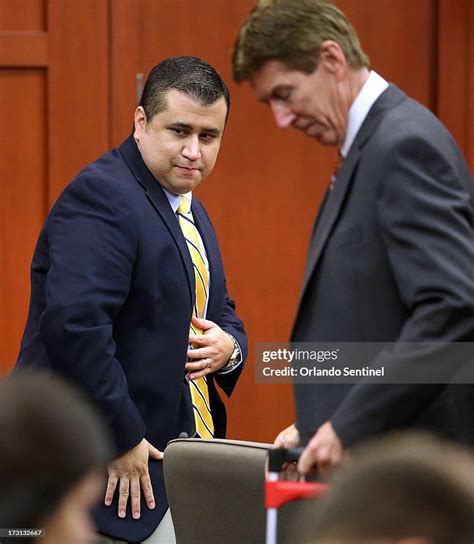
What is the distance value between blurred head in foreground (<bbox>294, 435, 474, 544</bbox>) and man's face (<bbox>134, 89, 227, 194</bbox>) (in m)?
1.96

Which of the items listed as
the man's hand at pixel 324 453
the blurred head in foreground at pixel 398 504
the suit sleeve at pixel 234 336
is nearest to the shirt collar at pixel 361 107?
the man's hand at pixel 324 453

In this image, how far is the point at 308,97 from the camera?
7.61 ft

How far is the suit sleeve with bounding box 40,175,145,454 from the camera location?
3055 millimetres

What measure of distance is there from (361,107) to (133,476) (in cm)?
126

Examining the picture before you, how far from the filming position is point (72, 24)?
4469 mm

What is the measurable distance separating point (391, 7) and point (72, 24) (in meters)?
1.10

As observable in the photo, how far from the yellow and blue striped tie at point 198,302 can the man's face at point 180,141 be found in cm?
13

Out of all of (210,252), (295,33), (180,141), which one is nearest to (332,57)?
(295,33)

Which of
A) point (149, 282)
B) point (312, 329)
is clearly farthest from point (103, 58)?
point (312, 329)

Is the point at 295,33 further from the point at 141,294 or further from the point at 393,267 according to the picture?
the point at 141,294

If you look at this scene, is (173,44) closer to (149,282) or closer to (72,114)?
(72,114)

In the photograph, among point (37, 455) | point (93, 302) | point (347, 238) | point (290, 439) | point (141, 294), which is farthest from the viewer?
point (141, 294)

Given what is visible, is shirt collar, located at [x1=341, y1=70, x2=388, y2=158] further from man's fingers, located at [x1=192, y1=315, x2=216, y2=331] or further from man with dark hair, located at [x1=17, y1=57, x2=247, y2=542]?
man's fingers, located at [x1=192, y1=315, x2=216, y2=331]

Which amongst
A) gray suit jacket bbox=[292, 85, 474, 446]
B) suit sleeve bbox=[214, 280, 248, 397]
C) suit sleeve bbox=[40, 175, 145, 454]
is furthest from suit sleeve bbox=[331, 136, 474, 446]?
suit sleeve bbox=[214, 280, 248, 397]
